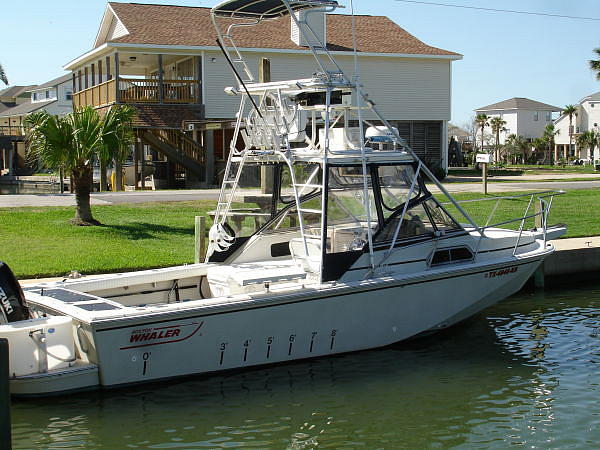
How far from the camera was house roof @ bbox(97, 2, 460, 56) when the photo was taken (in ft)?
110

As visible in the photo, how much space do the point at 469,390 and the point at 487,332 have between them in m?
2.61

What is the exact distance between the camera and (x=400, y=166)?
35.8 ft

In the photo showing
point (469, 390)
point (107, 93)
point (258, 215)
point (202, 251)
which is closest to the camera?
point (469, 390)

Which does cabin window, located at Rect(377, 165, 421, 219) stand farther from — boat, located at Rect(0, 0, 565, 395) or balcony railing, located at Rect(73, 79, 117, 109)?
balcony railing, located at Rect(73, 79, 117, 109)

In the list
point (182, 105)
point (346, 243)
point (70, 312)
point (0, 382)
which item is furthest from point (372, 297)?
point (182, 105)

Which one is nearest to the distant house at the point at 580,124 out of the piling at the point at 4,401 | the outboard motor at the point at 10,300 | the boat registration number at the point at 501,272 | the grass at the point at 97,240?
the grass at the point at 97,240

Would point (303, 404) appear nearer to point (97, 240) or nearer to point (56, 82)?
point (97, 240)

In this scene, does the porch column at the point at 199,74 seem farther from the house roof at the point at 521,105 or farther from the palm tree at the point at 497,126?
the house roof at the point at 521,105

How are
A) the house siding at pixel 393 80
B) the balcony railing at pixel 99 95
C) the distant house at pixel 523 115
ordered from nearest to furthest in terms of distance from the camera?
the balcony railing at pixel 99 95 → the house siding at pixel 393 80 → the distant house at pixel 523 115

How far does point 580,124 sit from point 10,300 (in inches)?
3492

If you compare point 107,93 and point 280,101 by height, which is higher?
point 107,93

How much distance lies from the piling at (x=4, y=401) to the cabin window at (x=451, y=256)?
580 cm

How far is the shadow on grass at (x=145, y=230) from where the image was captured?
16.6 m

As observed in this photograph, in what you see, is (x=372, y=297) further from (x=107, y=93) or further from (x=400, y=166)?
(x=107, y=93)
